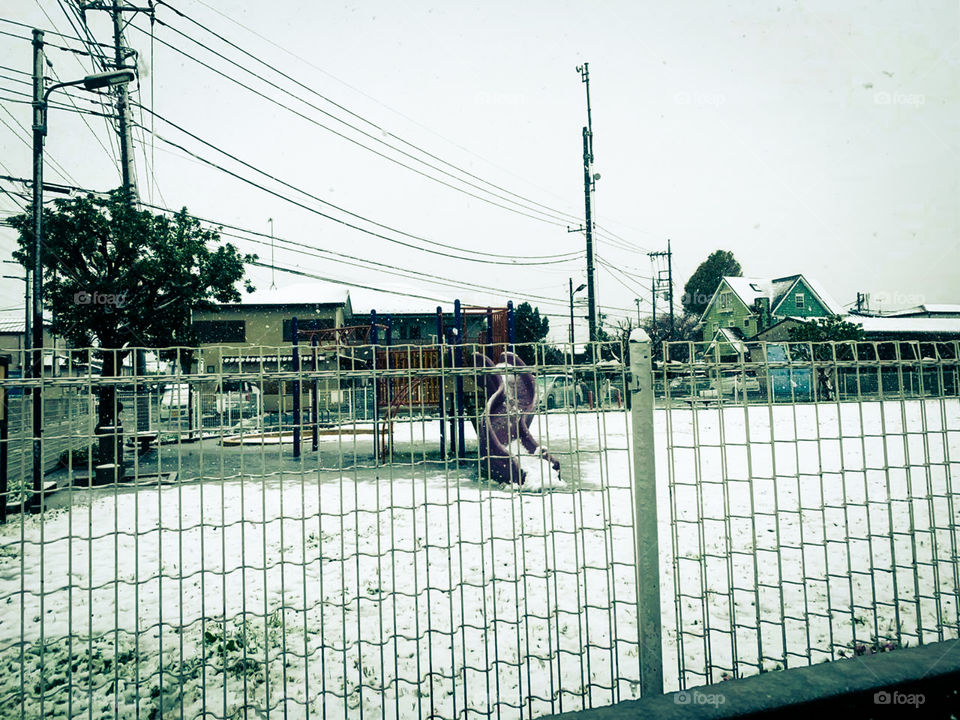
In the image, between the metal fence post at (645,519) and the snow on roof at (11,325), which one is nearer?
the metal fence post at (645,519)

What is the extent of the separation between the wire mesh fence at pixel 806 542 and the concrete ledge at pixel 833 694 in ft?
0.45

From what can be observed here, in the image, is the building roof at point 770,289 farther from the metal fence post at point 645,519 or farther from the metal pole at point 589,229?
the metal fence post at point 645,519

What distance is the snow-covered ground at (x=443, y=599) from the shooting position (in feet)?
8.18

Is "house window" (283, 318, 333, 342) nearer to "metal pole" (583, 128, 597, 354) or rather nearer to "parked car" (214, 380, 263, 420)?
"metal pole" (583, 128, 597, 354)

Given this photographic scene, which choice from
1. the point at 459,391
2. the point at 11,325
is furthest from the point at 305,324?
the point at 459,391

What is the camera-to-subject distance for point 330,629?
3.66 m

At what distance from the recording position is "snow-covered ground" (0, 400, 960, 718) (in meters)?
2.49

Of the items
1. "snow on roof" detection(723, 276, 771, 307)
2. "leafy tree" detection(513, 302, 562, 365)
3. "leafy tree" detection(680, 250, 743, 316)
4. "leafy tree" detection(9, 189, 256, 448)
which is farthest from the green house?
"leafy tree" detection(9, 189, 256, 448)

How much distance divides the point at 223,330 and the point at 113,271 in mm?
20409

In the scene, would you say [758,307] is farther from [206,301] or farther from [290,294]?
[206,301]

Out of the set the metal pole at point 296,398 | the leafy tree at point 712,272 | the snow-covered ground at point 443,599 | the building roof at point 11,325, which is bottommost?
the snow-covered ground at point 443,599

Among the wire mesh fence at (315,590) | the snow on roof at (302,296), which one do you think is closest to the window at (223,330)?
the snow on roof at (302,296)

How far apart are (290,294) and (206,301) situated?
68.1 feet

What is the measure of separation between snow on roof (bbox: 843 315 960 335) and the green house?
227 centimetres
